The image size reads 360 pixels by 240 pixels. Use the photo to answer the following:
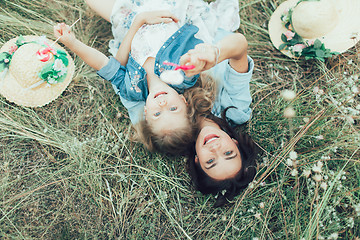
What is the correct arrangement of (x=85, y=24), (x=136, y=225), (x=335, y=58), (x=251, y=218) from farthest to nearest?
(x=85, y=24), (x=335, y=58), (x=136, y=225), (x=251, y=218)

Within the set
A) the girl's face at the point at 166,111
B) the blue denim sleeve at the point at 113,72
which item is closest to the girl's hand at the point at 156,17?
the blue denim sleeve at the point at 113,72

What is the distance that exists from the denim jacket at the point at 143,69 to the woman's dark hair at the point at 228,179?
Answer: 465 mm

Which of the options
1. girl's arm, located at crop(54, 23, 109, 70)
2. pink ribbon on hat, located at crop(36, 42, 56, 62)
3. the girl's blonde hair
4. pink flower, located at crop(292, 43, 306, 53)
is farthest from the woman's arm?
pink ribbon on hat, located at crop(36, 42, 56, 62)

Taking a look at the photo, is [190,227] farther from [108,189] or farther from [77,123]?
[77,123]

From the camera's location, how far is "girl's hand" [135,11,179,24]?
216cm

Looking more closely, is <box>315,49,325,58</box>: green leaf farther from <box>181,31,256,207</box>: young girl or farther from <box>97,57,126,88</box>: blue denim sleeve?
<box>97,57,126,88</box>: blue denim sleeve

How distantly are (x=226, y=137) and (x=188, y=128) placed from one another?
0.27m

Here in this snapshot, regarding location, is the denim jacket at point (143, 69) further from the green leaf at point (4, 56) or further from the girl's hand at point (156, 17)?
the green leaf at point (4, 56)

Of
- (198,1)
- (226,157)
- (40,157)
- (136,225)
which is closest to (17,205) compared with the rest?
(40,157)

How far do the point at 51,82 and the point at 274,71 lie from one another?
6.22 ft

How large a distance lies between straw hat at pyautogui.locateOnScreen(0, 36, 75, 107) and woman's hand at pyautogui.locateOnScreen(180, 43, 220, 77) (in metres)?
1.25

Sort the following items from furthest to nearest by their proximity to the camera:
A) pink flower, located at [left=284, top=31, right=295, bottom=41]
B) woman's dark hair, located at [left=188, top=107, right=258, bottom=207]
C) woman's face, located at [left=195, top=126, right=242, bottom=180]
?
pink flower, located at [left=284, top=31, right=295, bottom=41] < woman's dark hair, located at [left=188, top=107, right=258, bottom=207] < woman's face, located at [left=195, top=126, right=242, bottom=180]

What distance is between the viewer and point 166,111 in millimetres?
1827

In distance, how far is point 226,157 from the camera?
1771 millimetres
